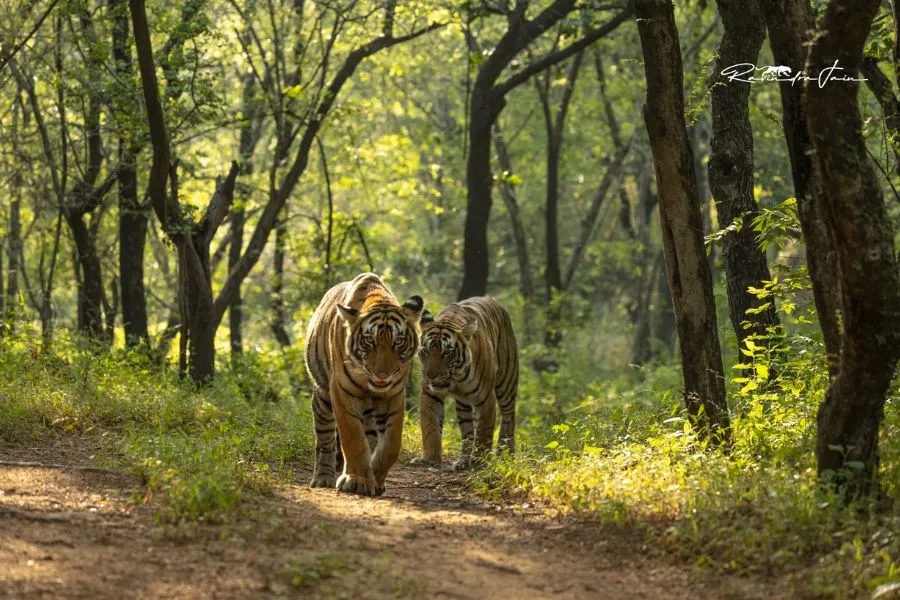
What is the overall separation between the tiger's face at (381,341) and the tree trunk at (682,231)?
1.77 m

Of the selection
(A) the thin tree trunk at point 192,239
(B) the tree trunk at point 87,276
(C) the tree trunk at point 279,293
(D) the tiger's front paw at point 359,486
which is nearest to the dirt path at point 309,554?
(D) the tiger's front paw at point 359,486

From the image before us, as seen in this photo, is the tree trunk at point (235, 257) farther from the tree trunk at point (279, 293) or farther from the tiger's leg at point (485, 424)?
the tiger's leg at point (485, 424)

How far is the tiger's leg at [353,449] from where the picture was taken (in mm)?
7703

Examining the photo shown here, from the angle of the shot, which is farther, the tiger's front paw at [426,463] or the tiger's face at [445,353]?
the tiger's front paw at [426,463]

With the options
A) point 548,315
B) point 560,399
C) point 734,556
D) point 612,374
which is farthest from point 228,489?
point 612,374

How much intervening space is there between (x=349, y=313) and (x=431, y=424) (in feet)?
7.20

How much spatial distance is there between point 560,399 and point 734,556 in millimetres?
12373

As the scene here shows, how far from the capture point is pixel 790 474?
621cm

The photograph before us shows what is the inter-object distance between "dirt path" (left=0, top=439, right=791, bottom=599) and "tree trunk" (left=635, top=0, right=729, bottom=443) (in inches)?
58.8

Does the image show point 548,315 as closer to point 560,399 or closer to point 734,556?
point 560,399

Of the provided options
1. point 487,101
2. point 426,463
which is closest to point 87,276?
point 487,101

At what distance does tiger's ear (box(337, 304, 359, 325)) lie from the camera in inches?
311

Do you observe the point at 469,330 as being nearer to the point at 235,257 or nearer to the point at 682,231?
the point at 682,231

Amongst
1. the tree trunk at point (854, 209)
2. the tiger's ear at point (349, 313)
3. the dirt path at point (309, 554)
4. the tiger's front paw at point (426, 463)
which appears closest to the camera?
the dirt path at point (309, 554)
